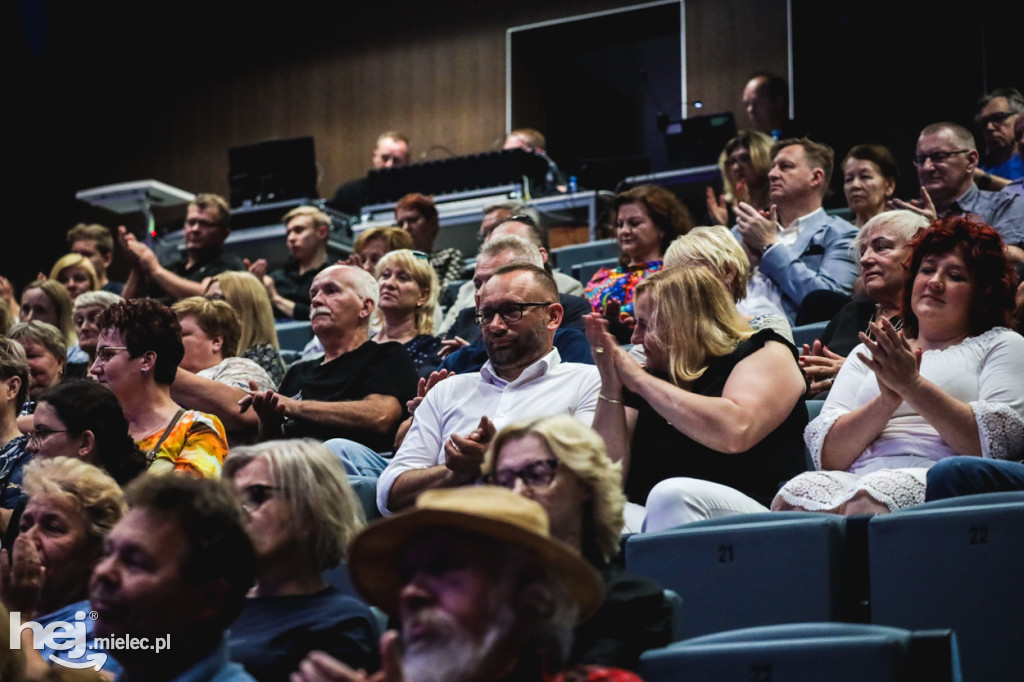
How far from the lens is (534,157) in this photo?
685 centimetres

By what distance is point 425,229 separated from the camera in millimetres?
5777

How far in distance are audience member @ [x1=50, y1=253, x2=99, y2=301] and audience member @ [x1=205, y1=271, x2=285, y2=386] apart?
158 cm

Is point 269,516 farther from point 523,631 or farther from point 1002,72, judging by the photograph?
point 1002,72

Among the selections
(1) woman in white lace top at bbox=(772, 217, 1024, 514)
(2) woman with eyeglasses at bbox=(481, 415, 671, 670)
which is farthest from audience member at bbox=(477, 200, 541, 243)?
(2) woman with eyeglasses at bbox=(481, 415, 671, 670)

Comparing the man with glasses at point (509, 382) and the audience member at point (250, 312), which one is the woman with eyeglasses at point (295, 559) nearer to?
the man with glasses at point (509, 382)

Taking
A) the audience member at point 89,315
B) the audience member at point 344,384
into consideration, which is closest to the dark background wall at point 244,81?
the audience member at point 89,315

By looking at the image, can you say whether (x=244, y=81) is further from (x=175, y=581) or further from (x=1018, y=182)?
(x=175, y=581)

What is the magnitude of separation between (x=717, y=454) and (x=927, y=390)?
47cm

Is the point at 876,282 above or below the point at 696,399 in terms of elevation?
above

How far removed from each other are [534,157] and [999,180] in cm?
265

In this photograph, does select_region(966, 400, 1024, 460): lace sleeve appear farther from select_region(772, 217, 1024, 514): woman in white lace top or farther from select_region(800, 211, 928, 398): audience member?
select_region(800, 211, 928, 398): audience member

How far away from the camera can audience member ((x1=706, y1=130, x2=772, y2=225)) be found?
527 cm

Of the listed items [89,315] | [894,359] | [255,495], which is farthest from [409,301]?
[255,495]

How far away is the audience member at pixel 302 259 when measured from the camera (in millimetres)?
6023
